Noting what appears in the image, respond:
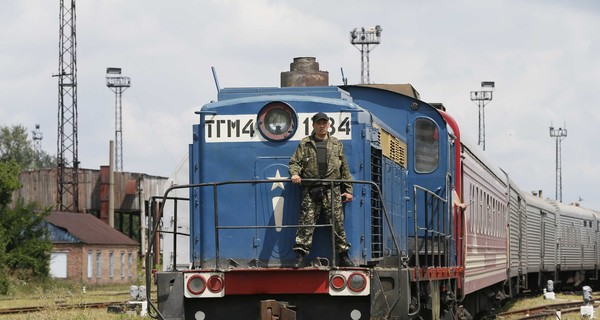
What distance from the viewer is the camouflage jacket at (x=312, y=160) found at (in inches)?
420

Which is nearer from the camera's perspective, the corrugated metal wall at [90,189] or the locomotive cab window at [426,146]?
the locomotive cab window at [426,146]

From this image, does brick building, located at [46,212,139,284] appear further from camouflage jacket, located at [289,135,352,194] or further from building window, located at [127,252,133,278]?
camouflage jacket, located at [289,135,352,194]

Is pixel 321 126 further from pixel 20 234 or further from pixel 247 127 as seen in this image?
pixel 20 234

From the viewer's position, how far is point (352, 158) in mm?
11203

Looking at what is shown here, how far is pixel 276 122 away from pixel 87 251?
137ft

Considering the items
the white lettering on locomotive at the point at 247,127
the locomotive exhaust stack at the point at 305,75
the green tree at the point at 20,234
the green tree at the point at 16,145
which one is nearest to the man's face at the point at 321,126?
the white lettering on locomotive at the point at 247,127

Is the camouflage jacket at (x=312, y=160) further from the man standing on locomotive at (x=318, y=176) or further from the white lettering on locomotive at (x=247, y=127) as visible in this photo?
the white lettering on locomotive at (x=247, y=127)

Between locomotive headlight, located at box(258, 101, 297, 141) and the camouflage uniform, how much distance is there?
482mm

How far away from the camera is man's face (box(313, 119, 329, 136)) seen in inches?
419

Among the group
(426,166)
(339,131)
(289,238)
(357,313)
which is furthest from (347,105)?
(426,166)

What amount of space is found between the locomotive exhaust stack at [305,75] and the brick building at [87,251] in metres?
40.1

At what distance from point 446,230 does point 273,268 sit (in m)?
4.44

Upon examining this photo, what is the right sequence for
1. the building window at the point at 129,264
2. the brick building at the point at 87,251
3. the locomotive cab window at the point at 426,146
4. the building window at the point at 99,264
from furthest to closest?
the building window at the point at 129,264 < the building window at the point at 99,264 < the brick building at the point at 87,251 < the locomotive cab window at the point at 426,146

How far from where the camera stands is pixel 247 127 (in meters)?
11.3
